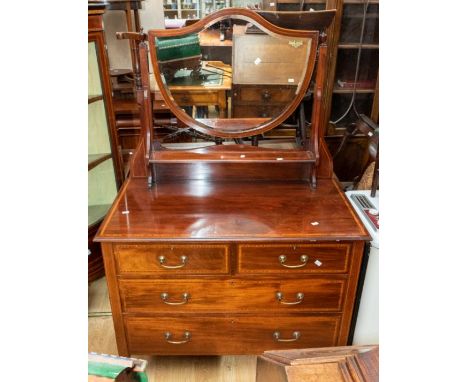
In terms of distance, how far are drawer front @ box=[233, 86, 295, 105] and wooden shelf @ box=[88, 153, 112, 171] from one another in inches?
29.1

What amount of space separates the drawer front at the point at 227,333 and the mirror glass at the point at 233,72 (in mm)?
718

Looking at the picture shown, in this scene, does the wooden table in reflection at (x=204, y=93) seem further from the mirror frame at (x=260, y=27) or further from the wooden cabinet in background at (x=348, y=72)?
the wooden cabinet in background at (x=348, y=72)

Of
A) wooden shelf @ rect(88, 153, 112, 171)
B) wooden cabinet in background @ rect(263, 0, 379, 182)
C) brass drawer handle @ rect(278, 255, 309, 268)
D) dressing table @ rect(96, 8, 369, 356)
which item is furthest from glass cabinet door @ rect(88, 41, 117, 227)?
brass drawer handle @ rect(278, 255, 309, 268)

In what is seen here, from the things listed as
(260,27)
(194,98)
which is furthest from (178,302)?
(260,27)

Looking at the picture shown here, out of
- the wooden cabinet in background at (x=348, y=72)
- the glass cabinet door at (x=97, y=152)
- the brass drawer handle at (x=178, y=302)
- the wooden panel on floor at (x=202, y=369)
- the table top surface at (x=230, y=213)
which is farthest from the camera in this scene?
the wooden cabinet in background at (x=348, y=72)

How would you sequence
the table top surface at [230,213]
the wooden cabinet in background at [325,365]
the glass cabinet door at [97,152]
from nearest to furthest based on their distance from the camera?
the wooden cabinet in background at [325,365]
the table top surface at [230,213]
the glass cabinet door at [97,152]

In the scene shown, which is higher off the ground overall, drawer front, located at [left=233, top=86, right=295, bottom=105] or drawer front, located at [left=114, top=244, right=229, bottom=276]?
drawer front, located at [left=233, top=86, right=295, bottom=105]

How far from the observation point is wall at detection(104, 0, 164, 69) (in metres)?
2.09

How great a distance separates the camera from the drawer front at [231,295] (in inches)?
50.5

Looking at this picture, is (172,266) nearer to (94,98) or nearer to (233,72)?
(233,72)

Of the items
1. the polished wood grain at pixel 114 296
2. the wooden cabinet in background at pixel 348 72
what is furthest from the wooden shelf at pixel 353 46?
the polished wood grain at pixel 114 296

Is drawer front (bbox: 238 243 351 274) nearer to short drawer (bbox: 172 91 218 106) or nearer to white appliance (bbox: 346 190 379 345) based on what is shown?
white appliance (bbox: 346 190 379 345)
